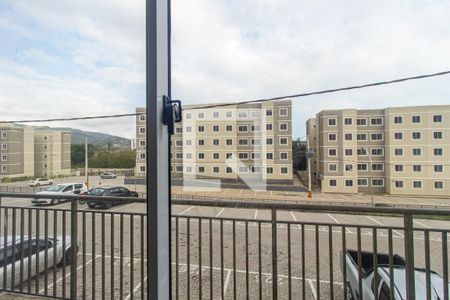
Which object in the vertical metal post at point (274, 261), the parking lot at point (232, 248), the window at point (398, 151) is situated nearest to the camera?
the window at point (398, 151)

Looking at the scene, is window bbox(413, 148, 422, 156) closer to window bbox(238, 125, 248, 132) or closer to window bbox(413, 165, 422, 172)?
window bbox(413, 165, 422, 172)

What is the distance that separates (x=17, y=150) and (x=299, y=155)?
1216mm

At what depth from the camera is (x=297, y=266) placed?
156 cm

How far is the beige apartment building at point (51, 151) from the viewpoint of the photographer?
0.94m

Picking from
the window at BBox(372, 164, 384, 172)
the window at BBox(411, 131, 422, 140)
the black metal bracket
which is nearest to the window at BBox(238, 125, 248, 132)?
the black metal bracket

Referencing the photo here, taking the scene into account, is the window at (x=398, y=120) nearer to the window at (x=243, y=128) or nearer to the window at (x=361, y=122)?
the window at (x=361, y=122)

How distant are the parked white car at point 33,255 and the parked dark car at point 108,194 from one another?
17.7 inches

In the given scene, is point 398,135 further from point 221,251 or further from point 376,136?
point 221,251

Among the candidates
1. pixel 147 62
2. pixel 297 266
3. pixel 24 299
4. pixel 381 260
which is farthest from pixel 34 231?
pixel 381 260

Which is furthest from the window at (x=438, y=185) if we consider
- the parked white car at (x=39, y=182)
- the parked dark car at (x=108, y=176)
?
the parked white car at (x=39, y=182)

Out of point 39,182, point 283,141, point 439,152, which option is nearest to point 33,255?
point 39,182

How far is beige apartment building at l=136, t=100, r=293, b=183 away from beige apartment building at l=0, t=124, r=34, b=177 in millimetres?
593

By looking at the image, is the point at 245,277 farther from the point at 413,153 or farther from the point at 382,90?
the point at 382,90

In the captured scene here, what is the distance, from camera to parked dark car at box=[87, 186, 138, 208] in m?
1.09
